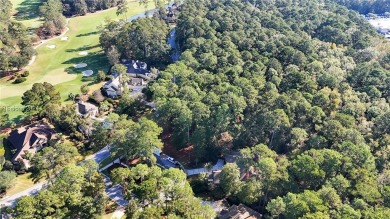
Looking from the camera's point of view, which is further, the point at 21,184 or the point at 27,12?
the point at 27,12

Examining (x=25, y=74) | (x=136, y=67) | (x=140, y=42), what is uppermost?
(x=140, y=42)

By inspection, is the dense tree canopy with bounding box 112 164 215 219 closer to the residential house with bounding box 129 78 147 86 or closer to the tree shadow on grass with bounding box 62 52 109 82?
the residential house with bounding box 129 78 147 86

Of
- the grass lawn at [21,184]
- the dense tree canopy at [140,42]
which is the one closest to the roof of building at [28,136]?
the grass lawn at [21,184]

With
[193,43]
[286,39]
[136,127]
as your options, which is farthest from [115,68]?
[286,39]

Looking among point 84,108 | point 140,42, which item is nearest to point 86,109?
point 84,108

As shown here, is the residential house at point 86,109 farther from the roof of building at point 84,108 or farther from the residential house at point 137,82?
the residential house at point 137,82

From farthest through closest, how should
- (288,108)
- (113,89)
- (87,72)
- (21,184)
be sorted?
1. (87,72)
2. (113,89)
3. (288,108)
4. (21,184)

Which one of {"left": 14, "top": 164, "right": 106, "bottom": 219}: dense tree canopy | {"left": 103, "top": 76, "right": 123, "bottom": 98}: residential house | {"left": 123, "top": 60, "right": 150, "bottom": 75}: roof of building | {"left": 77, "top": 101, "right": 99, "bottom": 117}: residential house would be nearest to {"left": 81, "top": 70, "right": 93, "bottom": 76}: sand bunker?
{"left": 123, "top": 60, "right": 150, "bottom": 75}: roof of building

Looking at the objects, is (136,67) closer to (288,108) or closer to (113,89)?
(113,89)
